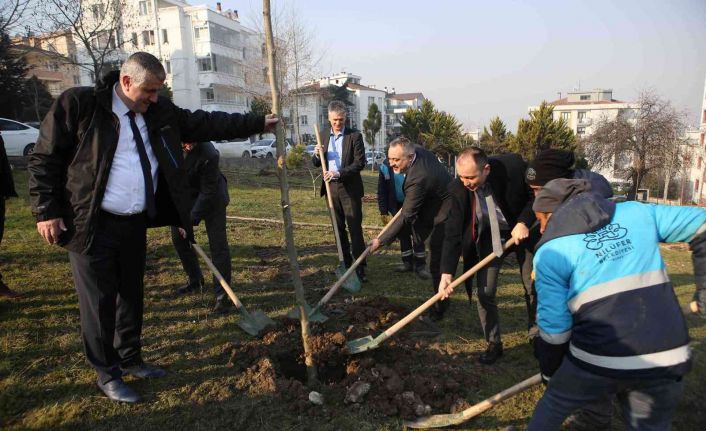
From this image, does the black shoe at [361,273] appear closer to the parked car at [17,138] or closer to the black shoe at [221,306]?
the black shoe at [221,306]

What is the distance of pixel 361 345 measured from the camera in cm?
346

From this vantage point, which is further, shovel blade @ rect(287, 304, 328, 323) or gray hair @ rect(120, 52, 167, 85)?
shovel blade @ rect(287, 304, 328, 323)

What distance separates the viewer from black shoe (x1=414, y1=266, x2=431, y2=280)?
5.45 meters

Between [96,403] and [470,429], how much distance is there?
2.37 metres

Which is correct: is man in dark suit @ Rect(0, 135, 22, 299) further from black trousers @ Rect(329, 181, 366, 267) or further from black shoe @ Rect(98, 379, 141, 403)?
black trousers @ Rect(329, 181, 366, 267)

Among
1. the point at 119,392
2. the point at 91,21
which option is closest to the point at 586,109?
the point at 91,21

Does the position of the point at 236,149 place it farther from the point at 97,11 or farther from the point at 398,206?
the point at 398,206

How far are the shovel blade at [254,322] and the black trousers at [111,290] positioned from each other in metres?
0.93

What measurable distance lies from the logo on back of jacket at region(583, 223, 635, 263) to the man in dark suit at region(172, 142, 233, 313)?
322 centimetres

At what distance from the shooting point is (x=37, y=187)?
2.55 m

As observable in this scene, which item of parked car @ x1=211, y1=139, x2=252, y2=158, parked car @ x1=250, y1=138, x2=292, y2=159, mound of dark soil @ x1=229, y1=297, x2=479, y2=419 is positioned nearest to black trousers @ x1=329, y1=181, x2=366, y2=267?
mound of dark soil @ x1=229, y1=297, x2=479, y2=419

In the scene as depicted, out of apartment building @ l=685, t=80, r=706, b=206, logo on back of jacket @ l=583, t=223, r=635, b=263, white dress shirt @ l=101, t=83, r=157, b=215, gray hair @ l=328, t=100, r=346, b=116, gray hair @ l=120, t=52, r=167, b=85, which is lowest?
apartment building @ l=685, t=80, r=706, b=206

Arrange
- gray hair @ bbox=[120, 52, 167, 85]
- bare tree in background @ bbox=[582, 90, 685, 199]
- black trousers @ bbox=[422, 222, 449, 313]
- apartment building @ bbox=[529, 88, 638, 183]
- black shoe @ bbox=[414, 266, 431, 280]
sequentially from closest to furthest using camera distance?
gray hair @ bbox=[120, 52, 167, 85]
black trousers @ bbox=[422, 222, 449, 313]
black shoe @ bbox=[414, 266, 431, 280]
bare tree in background @ bbox=[582, 90, 685, 199]
apartment building @ bbox=[529, 88, 638, 183]

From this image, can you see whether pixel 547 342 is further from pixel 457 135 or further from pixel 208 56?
pixel 208 56
